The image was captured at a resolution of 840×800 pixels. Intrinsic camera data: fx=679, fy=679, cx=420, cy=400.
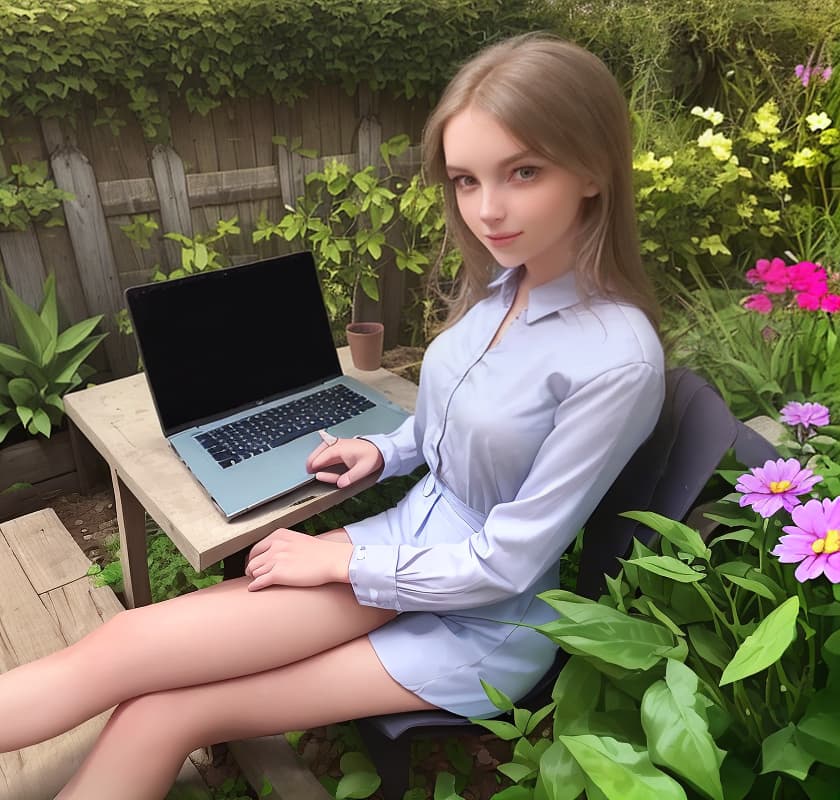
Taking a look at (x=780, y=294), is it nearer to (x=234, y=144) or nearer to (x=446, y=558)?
(x=446, y=558)

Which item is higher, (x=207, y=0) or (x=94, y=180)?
(x=207, y=0)

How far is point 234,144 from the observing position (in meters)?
2.64

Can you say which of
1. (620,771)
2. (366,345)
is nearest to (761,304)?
(366,345)

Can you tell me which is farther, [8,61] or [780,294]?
[780,294]

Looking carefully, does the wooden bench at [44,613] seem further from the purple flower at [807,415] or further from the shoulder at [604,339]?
the purple flower at [807,415]

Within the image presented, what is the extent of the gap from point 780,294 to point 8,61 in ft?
8.40

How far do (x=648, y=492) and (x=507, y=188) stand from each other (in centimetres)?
57

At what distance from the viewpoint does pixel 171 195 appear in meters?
2.55

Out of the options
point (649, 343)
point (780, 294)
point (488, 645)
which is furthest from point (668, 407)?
point (780, 294)

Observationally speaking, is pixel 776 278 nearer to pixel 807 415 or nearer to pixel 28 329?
pixel 807 415

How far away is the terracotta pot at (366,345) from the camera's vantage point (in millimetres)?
1872

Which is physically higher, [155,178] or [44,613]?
[155,178]

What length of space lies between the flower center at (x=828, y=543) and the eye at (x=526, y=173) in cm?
65

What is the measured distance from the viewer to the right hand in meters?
1.40
